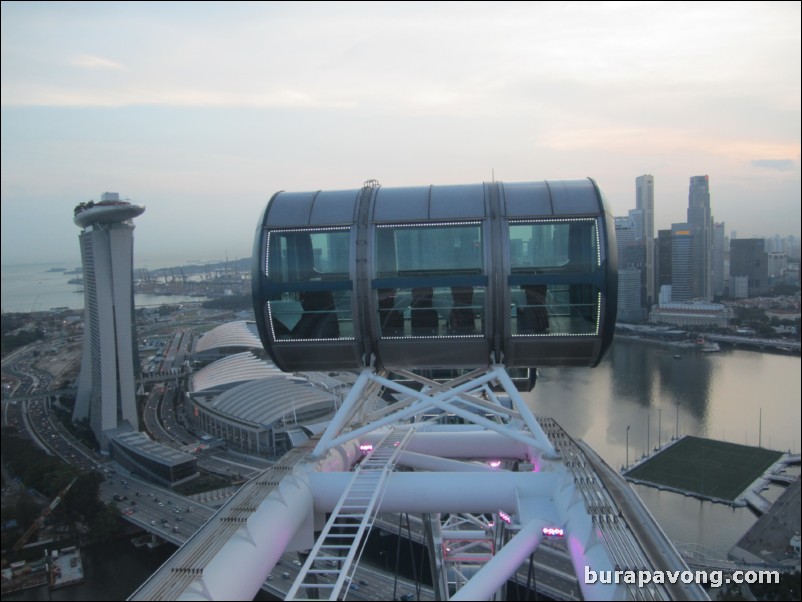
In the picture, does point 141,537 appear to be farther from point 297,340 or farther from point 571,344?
point 571,344

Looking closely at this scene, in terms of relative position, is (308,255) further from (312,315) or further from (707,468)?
(707,468)

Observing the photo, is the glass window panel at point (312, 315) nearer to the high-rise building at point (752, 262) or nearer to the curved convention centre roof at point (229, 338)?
the curved convention centre roof at point (229, 338)

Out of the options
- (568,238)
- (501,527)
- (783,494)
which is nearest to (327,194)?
(568,238)

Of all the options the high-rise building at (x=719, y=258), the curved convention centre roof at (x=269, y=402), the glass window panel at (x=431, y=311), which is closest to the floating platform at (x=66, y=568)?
the glass window panel at (x=431, y=311)

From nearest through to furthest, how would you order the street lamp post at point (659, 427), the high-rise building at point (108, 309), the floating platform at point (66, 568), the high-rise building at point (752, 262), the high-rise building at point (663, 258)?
the floating platform at point (66, 568), the street lamp post at point (659, 427), the high-rise building at point (108, 309), the high-rise building at point (663, 258), the high-rise building at point (752, 262)

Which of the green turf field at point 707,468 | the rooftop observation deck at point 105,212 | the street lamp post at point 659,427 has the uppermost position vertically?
the rooftop observation deck at point 105,212

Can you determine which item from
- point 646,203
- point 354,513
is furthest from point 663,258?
point 354,513
